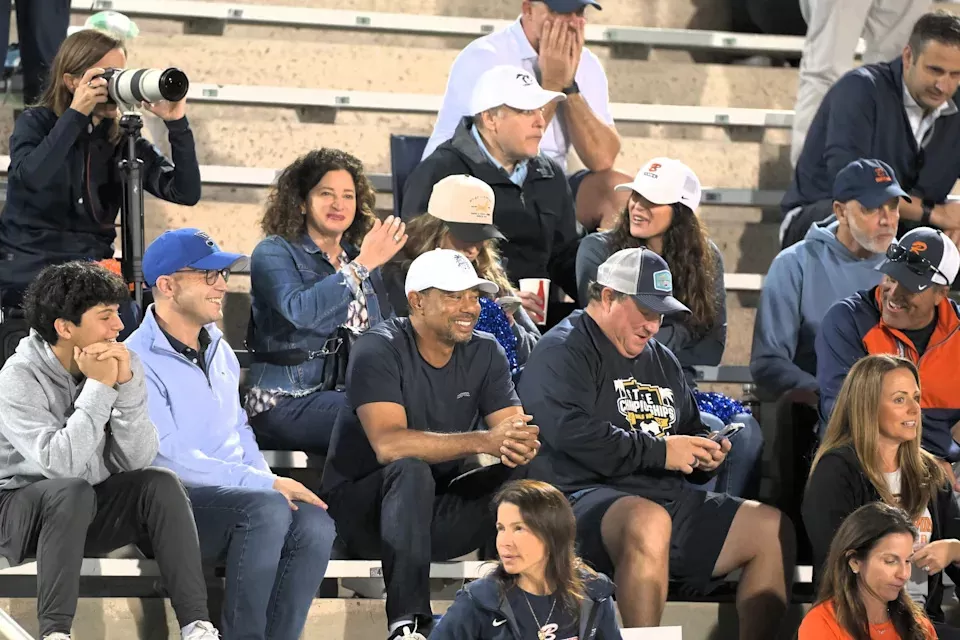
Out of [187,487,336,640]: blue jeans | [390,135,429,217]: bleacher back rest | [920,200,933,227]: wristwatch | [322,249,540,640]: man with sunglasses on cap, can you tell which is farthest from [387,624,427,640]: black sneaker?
[920,200,933,227]: wristwatch

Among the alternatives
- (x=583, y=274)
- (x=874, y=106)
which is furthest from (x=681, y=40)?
(x=583, y=274)

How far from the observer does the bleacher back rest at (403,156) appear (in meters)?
5.45

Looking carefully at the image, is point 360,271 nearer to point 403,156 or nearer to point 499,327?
point 499,327

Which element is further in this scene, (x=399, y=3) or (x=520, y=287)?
(x=399, y=3)

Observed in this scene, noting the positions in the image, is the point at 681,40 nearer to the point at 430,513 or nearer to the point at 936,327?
the point at 936,327

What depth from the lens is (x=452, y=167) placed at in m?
5.19

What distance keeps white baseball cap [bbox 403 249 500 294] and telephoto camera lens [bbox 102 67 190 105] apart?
32.1 inches

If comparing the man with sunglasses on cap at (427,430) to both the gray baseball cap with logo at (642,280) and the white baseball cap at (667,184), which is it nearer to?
the gray baseball cap with logo at (642,280)

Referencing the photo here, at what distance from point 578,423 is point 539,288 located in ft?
2.85

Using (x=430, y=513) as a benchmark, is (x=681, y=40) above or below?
above

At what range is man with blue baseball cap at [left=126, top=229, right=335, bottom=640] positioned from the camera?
3.90 meters

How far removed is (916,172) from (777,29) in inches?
45.4

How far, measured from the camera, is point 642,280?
4.43 meters

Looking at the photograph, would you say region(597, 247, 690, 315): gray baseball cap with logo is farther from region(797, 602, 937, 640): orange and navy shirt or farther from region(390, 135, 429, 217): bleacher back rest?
region(390, 135, 429, 217): bleacher back rest
